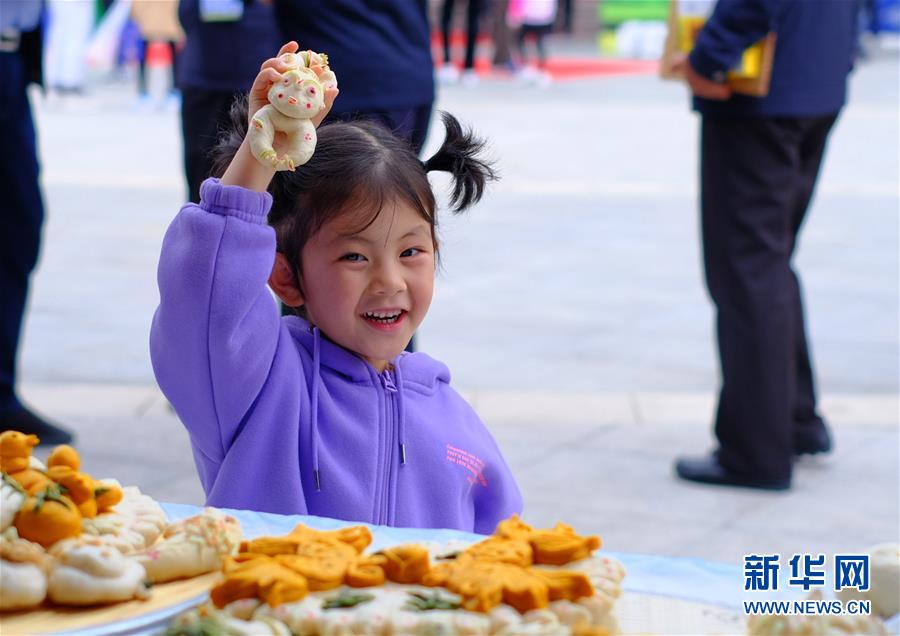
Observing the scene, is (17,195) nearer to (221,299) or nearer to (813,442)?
(813,442)

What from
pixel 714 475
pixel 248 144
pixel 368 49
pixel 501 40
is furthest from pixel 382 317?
pixel 501 40

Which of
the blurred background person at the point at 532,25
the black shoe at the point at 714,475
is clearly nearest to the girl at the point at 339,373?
the black shoe at the point at 714,475

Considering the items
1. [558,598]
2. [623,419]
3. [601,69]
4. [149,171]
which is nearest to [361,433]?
[558,598]

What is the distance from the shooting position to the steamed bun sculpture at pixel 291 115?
1.50m

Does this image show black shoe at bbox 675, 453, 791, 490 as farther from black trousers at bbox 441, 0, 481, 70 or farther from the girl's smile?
black trousers at bbox 441, 0, 481, 70

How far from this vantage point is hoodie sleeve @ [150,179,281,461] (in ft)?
5.34

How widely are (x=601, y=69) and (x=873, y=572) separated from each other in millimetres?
18229

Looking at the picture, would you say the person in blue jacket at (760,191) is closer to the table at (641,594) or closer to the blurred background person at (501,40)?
the table at (641,594)

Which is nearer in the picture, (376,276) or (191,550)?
(191,550)

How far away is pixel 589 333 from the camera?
19.1 ft

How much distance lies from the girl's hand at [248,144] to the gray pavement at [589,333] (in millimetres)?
1800

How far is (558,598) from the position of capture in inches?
48.5

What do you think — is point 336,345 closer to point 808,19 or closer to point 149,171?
point 808,19

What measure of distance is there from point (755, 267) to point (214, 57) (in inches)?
64.4
